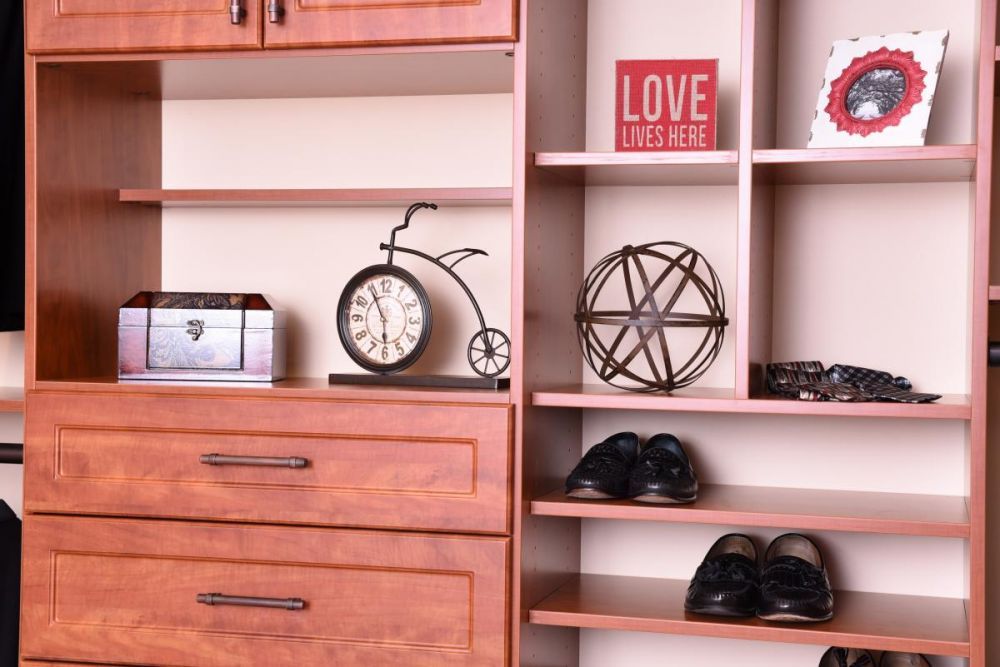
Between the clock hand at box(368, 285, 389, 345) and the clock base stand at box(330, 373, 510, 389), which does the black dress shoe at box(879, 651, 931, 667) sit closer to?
the clock base stand at box(330, 373, 510, 389)

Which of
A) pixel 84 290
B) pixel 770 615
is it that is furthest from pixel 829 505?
pixel 84 290

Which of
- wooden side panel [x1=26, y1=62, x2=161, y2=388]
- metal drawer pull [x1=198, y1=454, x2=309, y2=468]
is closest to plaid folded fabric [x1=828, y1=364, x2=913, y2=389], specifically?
metal drawer pull [x1=198, y1=454, x2=309, y2=468]

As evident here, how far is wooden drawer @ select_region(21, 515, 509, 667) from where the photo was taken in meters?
2.04

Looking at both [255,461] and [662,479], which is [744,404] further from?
[255,461]

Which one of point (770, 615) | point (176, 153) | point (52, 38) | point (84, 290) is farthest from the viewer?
point (176, 153)

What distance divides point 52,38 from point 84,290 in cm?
50

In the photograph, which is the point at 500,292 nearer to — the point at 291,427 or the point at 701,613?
the point at 291,427

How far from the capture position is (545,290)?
2184 mm

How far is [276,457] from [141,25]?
2.79 feet

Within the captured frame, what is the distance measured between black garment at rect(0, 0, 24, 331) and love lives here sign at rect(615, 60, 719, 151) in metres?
1.30

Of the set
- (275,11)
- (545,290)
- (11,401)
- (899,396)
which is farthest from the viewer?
(11,401)

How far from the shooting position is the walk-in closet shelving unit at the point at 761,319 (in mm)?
2025

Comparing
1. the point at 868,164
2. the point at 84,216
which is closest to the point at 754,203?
the point at 868,164

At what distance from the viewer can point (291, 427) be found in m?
2.09
